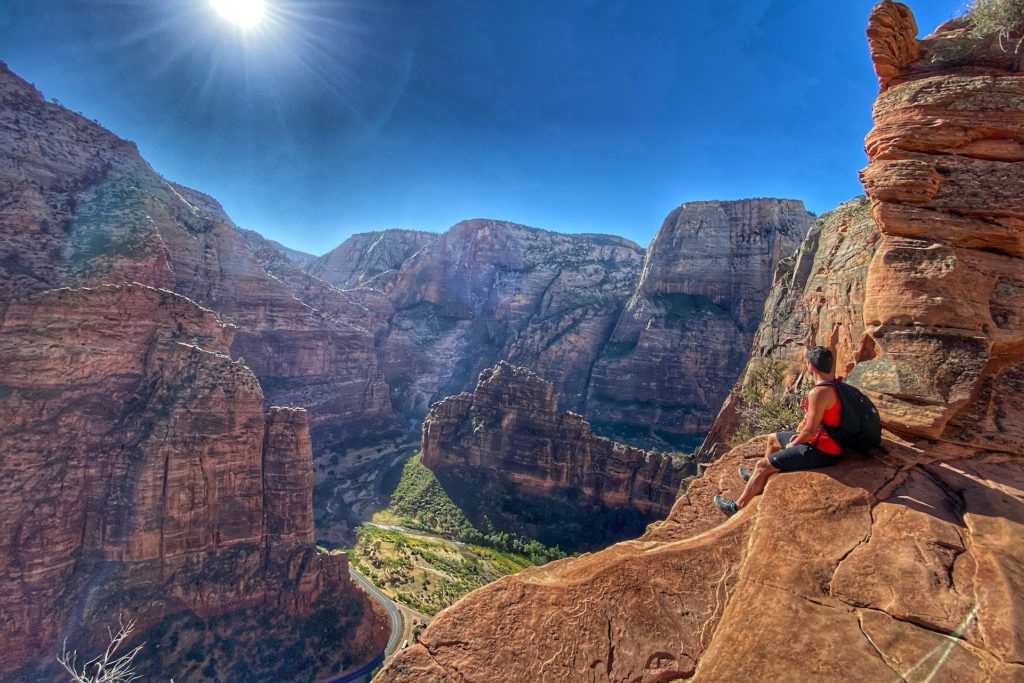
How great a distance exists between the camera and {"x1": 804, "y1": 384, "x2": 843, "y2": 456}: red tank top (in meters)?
6.60

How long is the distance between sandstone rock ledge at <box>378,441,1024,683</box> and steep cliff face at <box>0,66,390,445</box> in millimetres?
35507

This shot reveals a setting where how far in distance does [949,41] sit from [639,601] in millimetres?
17309

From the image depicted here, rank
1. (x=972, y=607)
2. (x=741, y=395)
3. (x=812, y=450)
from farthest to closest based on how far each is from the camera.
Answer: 1. (x=741, y=395)
2. (x=812, y=450)
3. (x=972, y=607)

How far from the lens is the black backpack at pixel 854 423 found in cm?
656

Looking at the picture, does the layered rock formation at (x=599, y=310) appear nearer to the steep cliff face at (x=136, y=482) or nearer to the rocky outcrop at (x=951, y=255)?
the steep cliff face at (x=136, y=482)

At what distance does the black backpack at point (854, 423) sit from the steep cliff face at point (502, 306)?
265 ft

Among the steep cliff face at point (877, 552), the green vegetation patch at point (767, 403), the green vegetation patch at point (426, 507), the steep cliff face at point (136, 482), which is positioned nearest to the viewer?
the steep cliff face at point (877, 552)

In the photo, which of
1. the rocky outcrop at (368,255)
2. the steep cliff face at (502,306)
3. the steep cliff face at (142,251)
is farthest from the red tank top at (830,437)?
the rocky outcrop at (368,255)

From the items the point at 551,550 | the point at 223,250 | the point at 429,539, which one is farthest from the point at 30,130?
the point at 551,550

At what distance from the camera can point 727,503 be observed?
6.73 meters

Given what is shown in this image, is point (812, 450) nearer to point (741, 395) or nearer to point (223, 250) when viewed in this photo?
point (741, 395)

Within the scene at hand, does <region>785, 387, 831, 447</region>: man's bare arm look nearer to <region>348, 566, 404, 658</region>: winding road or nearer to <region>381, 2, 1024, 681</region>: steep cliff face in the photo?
<region>381, 2, 1024, 681</region>: steep cliff face

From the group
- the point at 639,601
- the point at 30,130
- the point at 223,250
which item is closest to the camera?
the point at 639,601

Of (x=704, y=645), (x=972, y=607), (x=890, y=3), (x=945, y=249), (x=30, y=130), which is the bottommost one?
(x=704, y=645)
